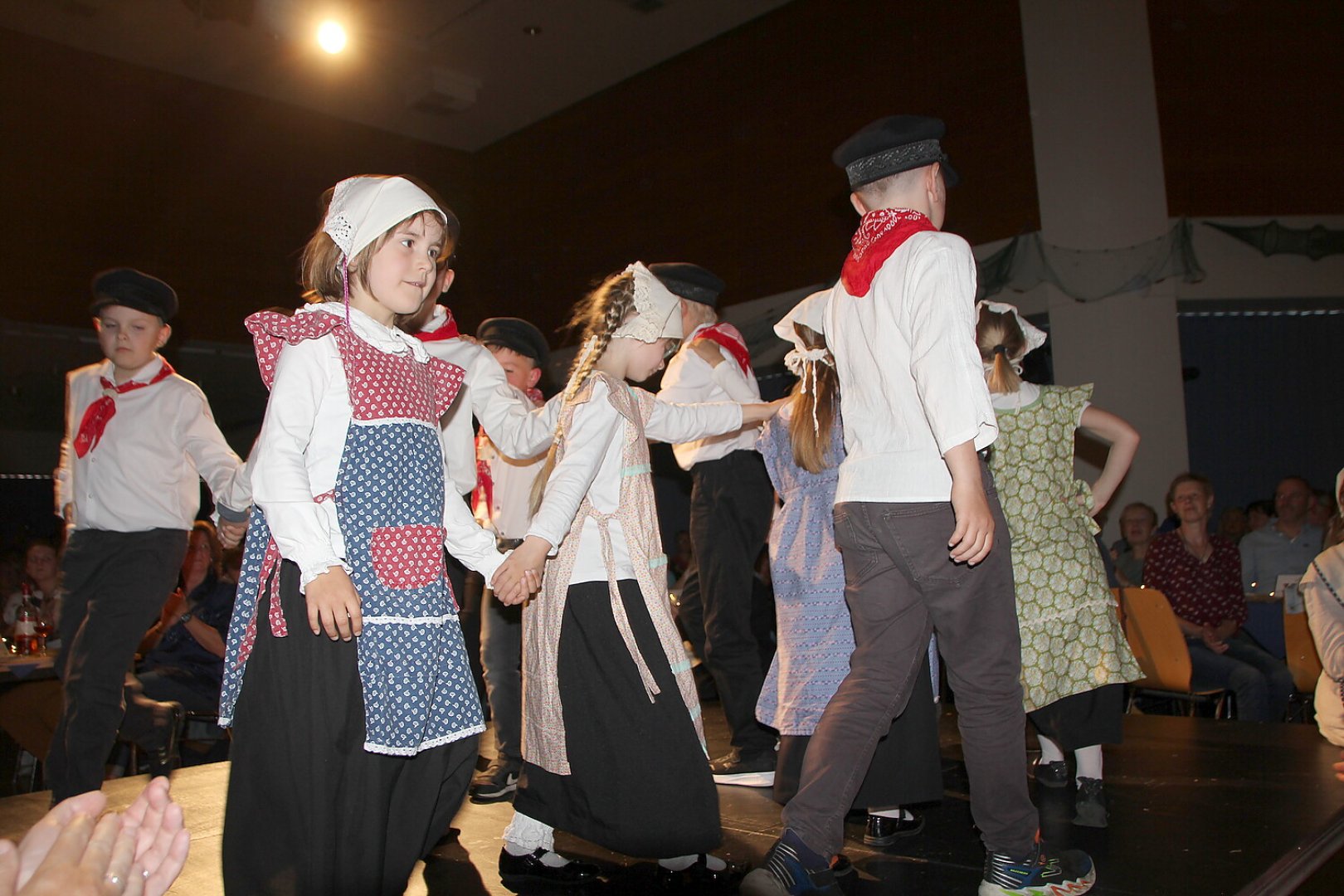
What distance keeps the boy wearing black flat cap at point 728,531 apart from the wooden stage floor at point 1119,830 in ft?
0.81

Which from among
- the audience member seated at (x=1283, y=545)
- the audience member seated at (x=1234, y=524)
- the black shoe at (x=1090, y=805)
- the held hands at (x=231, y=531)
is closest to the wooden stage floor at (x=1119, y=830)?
the black shoe at (x=1090, y=805)

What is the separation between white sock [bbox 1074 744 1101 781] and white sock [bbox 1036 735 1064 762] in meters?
0.29

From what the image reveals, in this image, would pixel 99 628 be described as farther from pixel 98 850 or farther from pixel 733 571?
pixel 98 850

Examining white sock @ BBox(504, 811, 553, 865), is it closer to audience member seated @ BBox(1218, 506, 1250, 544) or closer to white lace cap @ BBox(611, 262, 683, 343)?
white lace cap @ BBox(611, 262, 683, 343)

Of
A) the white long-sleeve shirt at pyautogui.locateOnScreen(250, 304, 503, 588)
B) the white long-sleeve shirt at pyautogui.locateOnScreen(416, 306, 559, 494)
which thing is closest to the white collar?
the white long-sleeve shirt at pyautogui.locateOnScreen(250, 304, 503, 588)

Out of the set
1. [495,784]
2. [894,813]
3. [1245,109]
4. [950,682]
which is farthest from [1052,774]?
[1245,109]

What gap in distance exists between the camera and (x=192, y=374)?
28.2 ft

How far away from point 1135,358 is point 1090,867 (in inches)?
209

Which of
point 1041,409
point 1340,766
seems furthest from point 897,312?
point 1340,766

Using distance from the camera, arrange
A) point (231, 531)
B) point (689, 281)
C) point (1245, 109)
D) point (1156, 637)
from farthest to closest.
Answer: point (1245, 109)
point (1156, 637)
point (689, 281)
point (231, 531)

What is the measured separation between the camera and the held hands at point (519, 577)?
6.48 ft

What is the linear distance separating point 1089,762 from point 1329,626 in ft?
3.61

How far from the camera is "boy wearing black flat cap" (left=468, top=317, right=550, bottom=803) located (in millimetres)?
3148

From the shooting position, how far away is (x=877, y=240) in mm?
2105
